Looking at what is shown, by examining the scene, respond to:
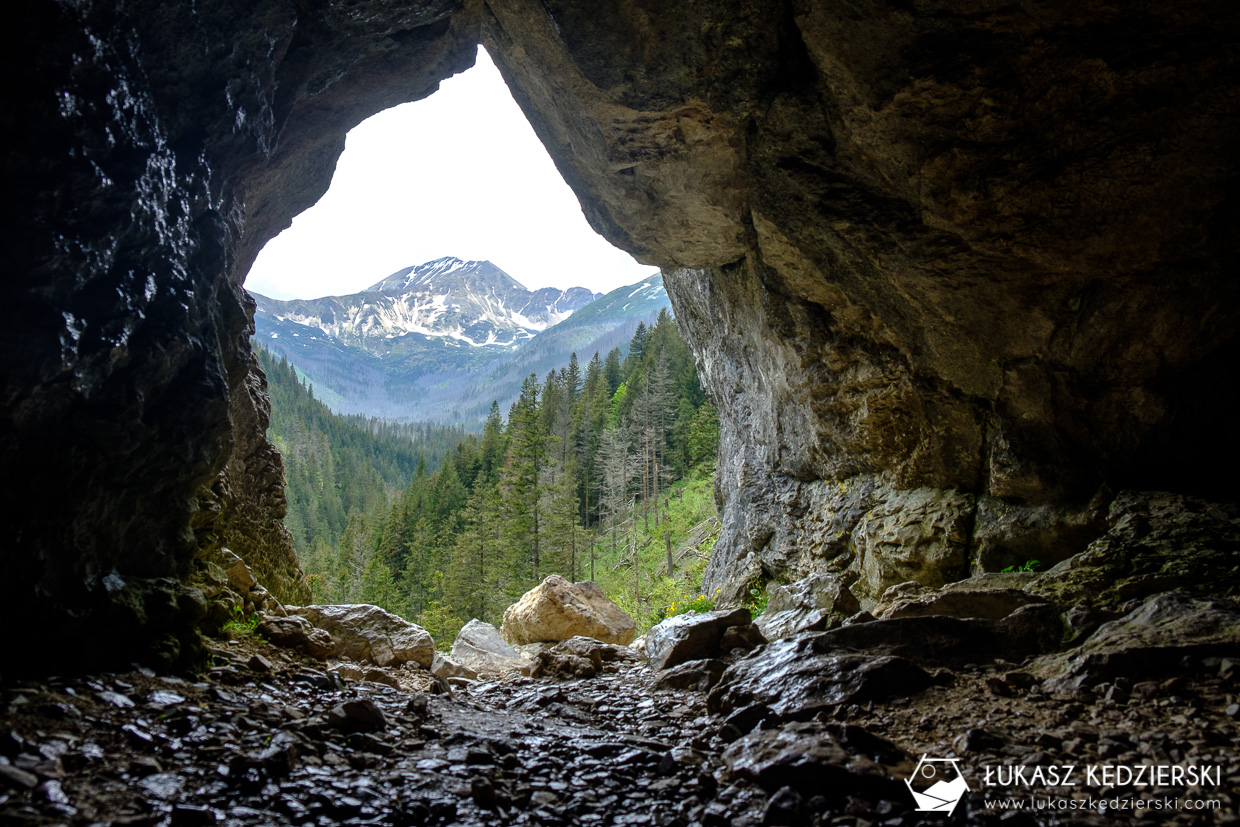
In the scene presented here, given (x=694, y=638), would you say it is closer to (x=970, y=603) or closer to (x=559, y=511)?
(x=970, y=603)

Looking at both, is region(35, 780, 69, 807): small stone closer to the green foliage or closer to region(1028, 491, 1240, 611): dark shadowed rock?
the green foliage

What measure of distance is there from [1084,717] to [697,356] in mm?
14847

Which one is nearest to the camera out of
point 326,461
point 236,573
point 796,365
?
point 236,573

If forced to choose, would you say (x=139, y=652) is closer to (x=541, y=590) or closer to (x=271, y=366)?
(x=541, y=590)

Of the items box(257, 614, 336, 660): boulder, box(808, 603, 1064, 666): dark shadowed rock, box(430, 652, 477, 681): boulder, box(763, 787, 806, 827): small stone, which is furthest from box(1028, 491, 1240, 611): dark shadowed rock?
box(257, 614, 336, 660): boulder

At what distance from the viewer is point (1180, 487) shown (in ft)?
26.5

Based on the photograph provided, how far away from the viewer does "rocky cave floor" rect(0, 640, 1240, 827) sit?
10.6ft

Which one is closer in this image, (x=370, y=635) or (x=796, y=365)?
(x=370, y=635)

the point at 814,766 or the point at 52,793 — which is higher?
the point at 52,793

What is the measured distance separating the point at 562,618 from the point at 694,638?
997 centimetres

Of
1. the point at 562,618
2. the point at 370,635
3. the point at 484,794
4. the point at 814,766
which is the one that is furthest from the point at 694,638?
the point at 562,618

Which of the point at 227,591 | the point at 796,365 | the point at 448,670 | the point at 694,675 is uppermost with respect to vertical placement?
the point at 796,365

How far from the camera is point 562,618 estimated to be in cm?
1833

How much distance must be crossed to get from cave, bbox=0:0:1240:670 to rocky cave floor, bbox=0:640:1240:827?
134cm
